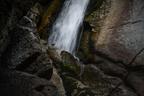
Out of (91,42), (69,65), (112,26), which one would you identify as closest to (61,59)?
(69,65)

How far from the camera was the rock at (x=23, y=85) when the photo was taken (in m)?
9.68

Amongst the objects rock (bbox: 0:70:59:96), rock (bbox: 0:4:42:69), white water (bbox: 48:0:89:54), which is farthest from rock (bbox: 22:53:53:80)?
white water (bbox: 48:0:89:54)

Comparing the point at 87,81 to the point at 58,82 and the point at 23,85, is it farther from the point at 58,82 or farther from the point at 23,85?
the point at 23,85

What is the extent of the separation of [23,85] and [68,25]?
6436 mm

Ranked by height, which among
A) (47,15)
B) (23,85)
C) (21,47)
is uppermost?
(47,15)

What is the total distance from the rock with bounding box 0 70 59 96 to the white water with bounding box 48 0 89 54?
14.0ft

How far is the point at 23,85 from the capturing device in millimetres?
10062

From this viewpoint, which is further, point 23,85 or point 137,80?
point 137,80

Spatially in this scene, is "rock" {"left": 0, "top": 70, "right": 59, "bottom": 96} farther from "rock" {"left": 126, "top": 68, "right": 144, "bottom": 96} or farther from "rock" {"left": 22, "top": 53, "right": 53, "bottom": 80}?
"rock" {"left": 126, "top": 68, "right": 144, "bottom": 96}

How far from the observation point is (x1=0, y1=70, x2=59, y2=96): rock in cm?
968

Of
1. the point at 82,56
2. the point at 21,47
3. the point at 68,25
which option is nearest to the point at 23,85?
the point at 21,47

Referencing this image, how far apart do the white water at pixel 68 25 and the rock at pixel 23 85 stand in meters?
4.28

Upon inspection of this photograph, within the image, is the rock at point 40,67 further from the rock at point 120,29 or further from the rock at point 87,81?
the rock at point 120,29

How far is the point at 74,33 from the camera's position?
15.2 m
